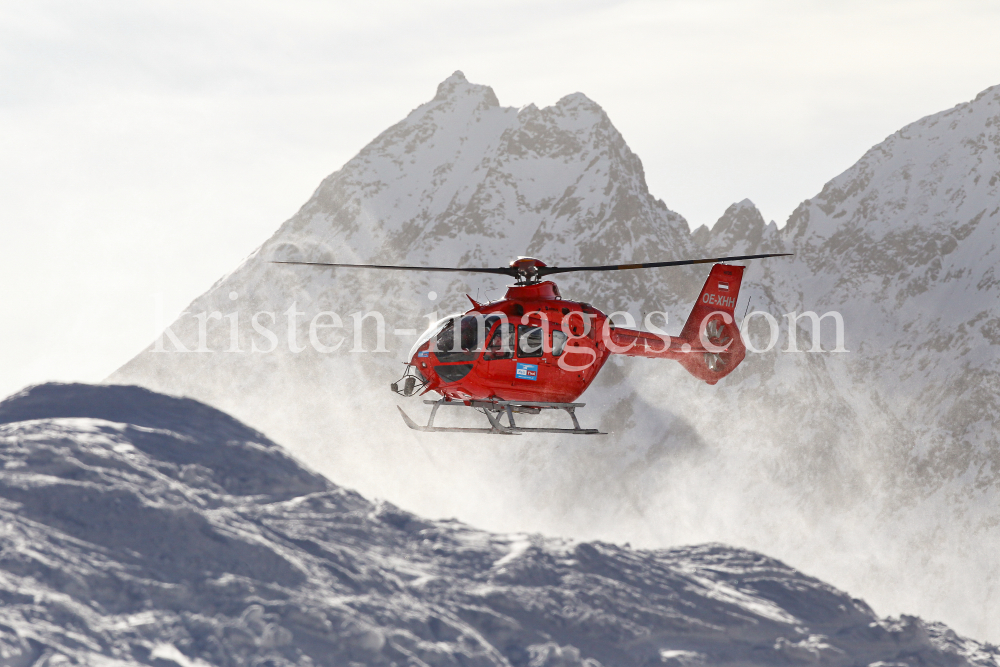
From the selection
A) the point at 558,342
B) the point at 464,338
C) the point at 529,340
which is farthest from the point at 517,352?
the point at 464,338

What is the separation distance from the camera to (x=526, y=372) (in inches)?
1366

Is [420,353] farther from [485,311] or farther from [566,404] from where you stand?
[566,404]

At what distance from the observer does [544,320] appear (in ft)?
114

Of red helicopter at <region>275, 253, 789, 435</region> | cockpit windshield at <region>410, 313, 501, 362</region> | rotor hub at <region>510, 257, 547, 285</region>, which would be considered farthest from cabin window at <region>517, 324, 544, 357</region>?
rotor hub at <region>510, 257, 547, 285</region>

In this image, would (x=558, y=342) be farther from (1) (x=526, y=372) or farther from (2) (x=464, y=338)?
(2) (x=464, y=338)

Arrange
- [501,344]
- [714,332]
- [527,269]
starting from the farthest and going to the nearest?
[714,332] → [527,269] → [501,344]

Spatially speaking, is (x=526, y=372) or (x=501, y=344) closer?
(x=501, y=344)

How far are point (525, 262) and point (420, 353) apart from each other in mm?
4612

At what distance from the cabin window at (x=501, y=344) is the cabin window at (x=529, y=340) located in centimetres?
31

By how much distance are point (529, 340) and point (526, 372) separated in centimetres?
106

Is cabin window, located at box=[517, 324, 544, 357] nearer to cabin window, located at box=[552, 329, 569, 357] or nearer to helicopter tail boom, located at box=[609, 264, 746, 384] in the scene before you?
cabin window, located at box=[552, 329, 569, 357]

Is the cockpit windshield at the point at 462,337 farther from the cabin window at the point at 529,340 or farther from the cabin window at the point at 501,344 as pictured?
the cabin window at the point at 529,340

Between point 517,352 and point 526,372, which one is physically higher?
point 517,352

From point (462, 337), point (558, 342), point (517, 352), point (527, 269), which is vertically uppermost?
point (527, 269)
